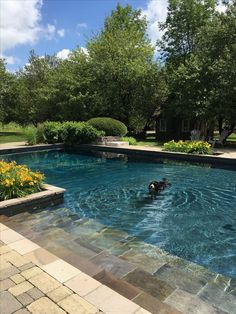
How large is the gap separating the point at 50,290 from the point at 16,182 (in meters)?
3.70

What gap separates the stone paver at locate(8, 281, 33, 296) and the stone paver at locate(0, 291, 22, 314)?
0.05 meters

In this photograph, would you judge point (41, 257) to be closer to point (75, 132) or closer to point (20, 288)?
point (20, 288)

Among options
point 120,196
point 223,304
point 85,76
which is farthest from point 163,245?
point 85,76

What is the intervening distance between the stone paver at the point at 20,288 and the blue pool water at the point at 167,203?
7.70 feet

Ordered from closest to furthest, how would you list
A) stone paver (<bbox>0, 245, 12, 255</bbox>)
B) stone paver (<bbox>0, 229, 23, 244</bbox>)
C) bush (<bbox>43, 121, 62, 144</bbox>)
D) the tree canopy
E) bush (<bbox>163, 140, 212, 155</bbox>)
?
stone paver (<bbox>0, 245, 12, 255</bbox>) → stone paver (<bbox>0, 229, 23, 244</bbox>) → bush (<bbox>163, 140, 212, 155</bbox>) → the tree canopy → bush (<bbox>43, 121, 62, 144</bbox>)

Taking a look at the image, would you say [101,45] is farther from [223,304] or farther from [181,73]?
[223,304]

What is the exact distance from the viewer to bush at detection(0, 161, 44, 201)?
19.8 feet

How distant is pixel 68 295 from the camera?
9.30 feet

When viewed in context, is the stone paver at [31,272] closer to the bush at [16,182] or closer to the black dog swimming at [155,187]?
the bush at [16,182]

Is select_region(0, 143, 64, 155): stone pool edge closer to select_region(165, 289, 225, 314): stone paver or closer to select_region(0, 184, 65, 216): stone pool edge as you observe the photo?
select_region(0, 184, 65, 216): stone pool edge

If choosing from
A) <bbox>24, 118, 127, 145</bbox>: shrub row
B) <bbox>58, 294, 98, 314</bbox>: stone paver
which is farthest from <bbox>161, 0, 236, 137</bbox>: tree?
<bbox>58, 294, 98, 314</bbox>: stone paver

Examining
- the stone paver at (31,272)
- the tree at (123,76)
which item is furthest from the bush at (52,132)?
the stone paver at (31,272)

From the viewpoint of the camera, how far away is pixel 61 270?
3.30 meters

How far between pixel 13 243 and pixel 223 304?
8.94 ft
